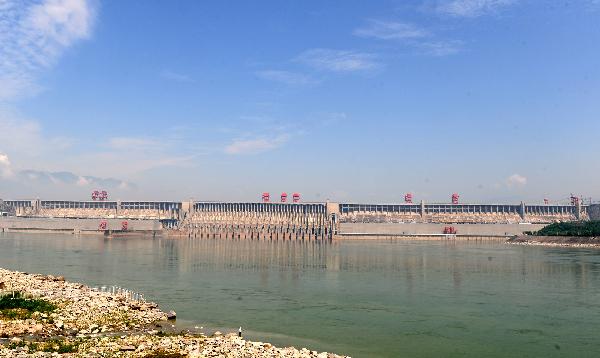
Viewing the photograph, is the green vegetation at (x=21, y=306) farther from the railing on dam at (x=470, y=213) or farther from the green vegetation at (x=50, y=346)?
the railing on dam at (x=470, y=213)

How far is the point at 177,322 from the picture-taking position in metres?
33.2

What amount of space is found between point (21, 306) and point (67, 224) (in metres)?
153

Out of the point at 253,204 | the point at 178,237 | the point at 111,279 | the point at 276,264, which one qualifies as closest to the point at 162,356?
the point at 111,279

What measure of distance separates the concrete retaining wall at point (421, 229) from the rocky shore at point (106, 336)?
450 ft

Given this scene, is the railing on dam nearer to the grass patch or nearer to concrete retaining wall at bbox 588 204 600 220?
concrete retaining wall at bbox 588 204 600 220

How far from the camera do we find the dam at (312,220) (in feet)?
553

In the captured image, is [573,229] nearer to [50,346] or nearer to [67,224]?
[50,346]

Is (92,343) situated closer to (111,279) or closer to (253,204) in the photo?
(111,279)

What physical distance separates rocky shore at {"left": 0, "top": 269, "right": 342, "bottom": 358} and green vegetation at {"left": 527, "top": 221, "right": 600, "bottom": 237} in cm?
12457

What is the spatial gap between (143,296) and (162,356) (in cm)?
2301

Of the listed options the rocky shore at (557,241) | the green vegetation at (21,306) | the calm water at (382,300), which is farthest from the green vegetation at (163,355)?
the rocky shore at (557,241)

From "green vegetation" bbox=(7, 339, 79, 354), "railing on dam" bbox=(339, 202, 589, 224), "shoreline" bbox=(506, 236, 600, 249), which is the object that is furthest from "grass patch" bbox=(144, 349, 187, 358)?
"railing on dam" bbox=(339, 202, 589, 224)

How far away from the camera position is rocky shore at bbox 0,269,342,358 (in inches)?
919

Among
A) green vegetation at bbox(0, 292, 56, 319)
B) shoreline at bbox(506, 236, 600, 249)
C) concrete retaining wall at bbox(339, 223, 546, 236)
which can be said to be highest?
green vegetation at bbox(0, 292, 56, 319)
